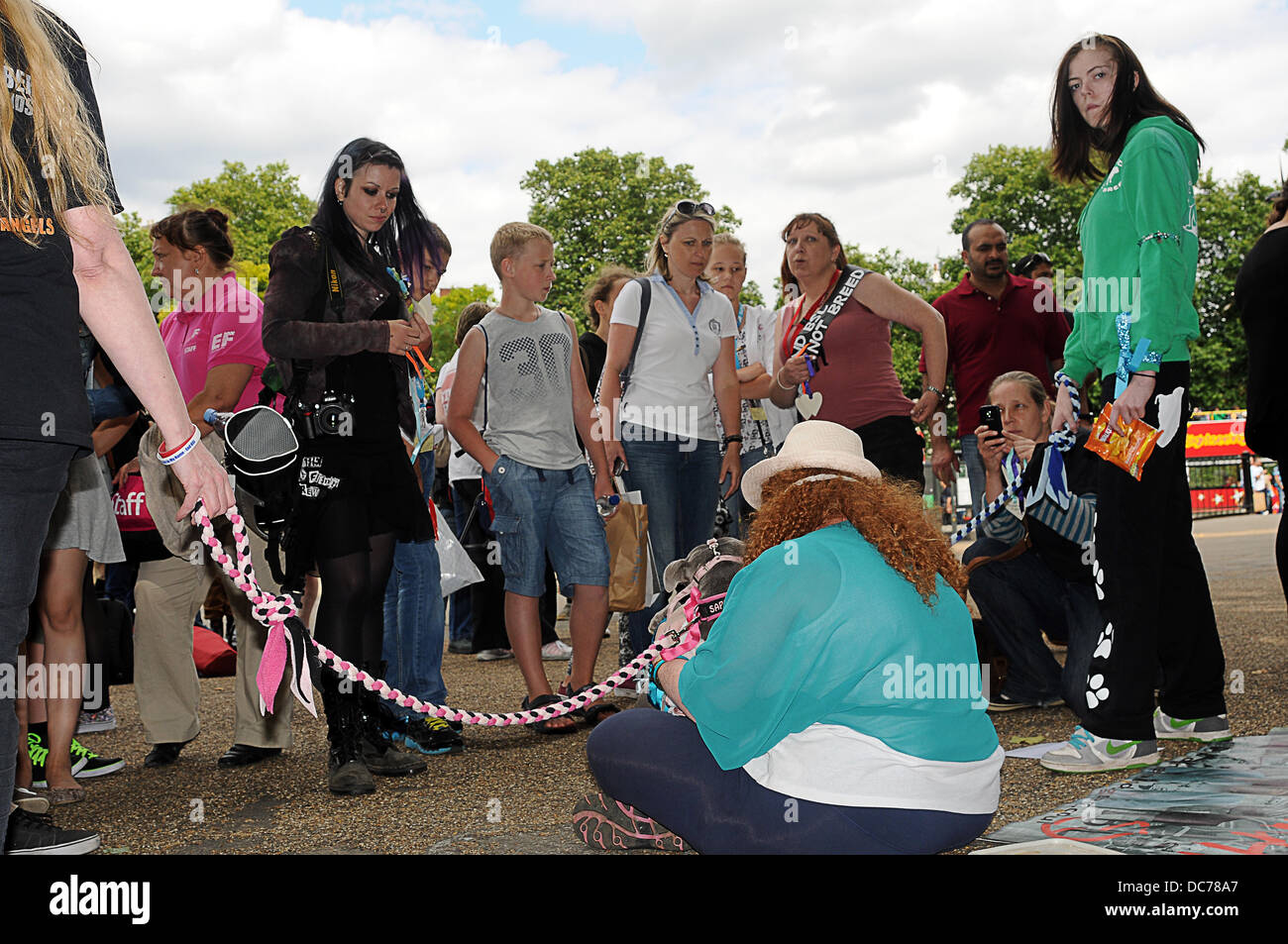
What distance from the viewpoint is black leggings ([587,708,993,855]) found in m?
2.59

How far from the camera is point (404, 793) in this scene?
168 inches

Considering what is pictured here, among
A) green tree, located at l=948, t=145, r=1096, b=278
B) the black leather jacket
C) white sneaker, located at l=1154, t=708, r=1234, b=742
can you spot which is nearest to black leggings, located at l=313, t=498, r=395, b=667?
the black leather jacket

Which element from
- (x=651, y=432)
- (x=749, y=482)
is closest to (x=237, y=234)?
(x=651, y=432)

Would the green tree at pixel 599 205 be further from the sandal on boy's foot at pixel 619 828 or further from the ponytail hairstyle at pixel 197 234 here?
the sandal on boy's foot at pixel 619 828

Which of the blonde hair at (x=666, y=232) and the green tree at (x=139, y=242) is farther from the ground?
the green tree at (x=139, y=242)

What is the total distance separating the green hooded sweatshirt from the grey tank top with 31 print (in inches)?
95.9

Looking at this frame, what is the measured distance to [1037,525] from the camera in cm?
530

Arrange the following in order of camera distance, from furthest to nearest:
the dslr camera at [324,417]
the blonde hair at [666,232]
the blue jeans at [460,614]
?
the blue jeans at [460,614] → the blonde hair at [666,232] → the dslr camera at [324,417]

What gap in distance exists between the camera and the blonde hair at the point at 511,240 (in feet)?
18.9

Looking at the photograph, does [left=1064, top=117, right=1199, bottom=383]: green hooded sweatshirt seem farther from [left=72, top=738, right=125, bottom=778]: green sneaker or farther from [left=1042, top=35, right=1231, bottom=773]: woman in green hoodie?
[left=72, top=738, right=125, bottom=778]: green sneaker

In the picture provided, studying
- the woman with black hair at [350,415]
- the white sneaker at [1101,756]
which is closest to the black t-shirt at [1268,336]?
the white sneaker at [1101,756]

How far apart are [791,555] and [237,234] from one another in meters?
A: 43.3

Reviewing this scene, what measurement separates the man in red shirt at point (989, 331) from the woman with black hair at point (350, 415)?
148 inches
